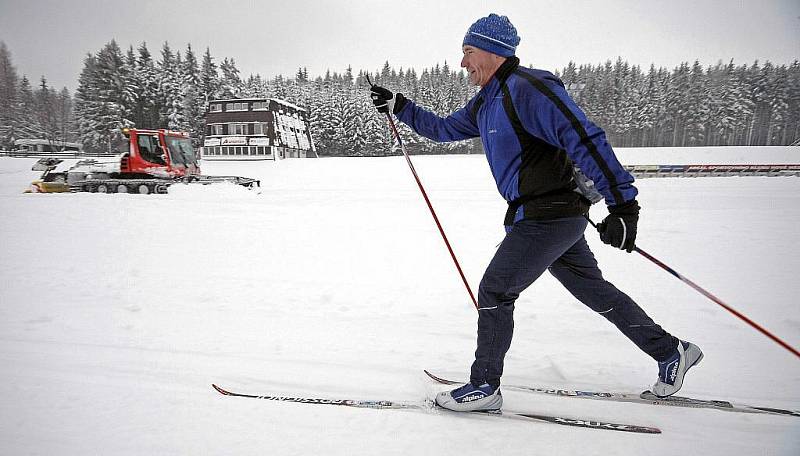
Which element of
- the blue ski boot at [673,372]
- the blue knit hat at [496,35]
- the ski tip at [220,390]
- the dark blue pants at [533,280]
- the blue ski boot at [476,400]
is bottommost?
the ski tip at [220,390]

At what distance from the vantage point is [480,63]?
224 centimetres

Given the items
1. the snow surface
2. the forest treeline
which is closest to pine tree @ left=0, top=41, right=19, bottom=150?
the forest treeline

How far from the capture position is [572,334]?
10.7 ft

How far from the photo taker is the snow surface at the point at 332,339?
2035 millimetres

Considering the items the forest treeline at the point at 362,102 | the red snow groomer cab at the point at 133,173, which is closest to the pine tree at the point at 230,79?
the forest treeline at the point at 362,102

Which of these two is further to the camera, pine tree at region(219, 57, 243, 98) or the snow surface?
pine tree at region(219, 57, 243, 98)

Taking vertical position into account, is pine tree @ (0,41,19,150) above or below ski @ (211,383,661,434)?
above

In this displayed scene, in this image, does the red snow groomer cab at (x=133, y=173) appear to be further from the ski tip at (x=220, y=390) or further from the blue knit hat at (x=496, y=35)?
the blue knit hat at (x=496, y=35)

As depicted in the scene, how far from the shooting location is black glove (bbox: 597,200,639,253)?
6.33 ft

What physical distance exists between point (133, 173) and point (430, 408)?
611 inches

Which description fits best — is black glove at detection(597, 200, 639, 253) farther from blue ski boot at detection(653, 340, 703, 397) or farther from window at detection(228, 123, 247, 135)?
window at detection(228, 123, 247, 135)

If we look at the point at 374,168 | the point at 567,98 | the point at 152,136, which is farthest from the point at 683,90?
the point at 567,98

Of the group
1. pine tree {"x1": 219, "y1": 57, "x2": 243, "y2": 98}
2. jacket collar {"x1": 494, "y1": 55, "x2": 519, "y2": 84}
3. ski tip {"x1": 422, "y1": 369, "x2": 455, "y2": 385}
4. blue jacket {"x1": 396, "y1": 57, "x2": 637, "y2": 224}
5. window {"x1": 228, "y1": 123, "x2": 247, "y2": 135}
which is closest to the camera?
blue jacket {"x1": 396, "y1": 57, "x2": 637, "y2": 224}

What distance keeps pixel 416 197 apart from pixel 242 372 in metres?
10.3
